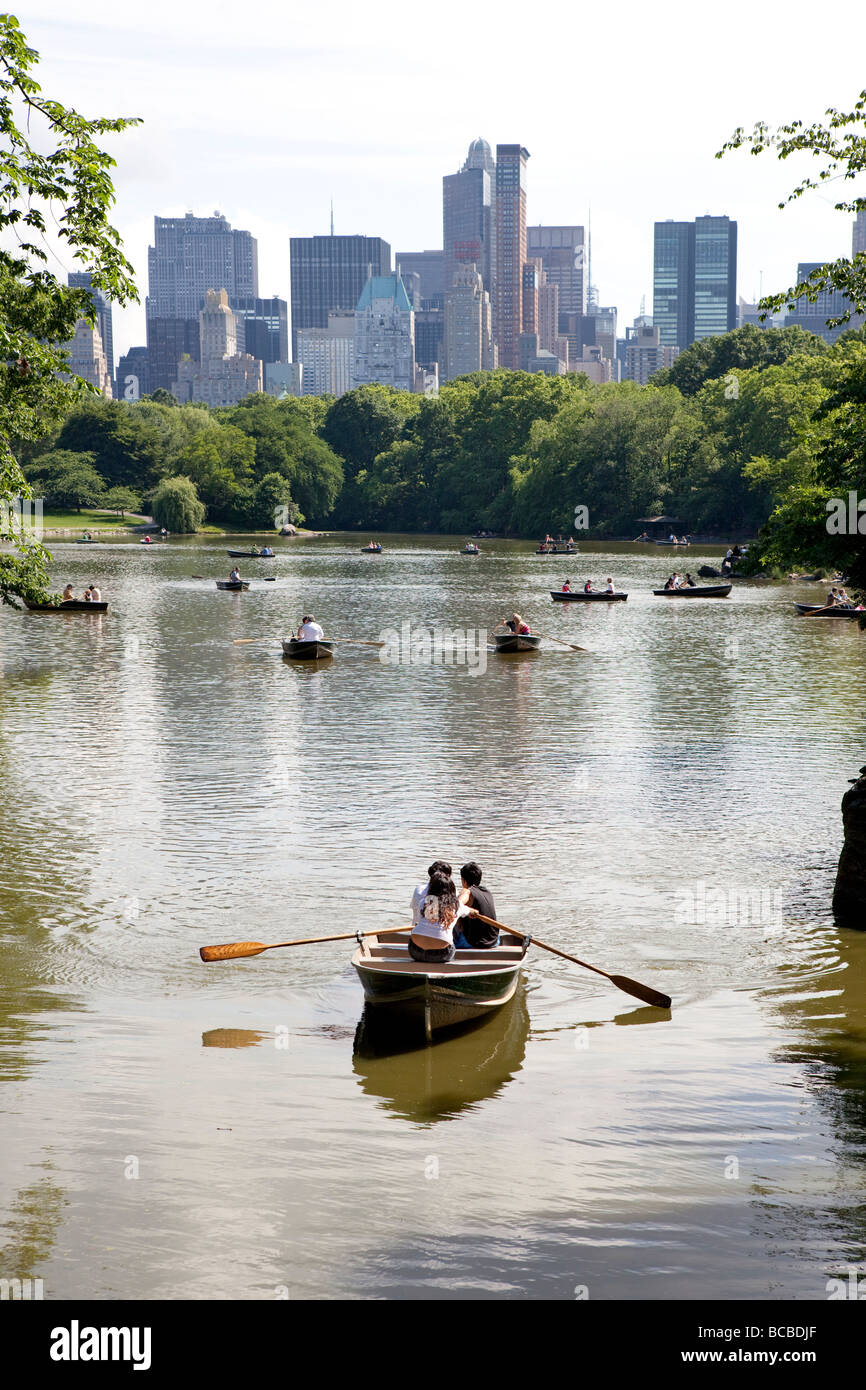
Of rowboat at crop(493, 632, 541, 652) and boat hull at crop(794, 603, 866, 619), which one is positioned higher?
boat hull at crop(794, 603, 866, 619)

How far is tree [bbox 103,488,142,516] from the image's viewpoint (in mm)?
132125

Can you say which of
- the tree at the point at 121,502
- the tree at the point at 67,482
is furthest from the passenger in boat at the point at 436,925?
the tree at the point at 121,502

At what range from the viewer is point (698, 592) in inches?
2372

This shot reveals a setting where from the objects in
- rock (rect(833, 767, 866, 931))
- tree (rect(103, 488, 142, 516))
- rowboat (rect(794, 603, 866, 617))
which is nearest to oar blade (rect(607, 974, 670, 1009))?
rock (rect(833, 767, 866, 931))

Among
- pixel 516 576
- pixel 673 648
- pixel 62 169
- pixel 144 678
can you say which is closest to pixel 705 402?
pixel 516 576

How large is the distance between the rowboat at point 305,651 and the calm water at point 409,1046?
691cm

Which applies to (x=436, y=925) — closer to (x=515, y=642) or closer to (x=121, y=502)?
(x=515, y=642)

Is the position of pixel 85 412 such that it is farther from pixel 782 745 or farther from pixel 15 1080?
pixel 15 1080

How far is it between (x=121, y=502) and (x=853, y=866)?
12362 cm

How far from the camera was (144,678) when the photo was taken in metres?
35.3

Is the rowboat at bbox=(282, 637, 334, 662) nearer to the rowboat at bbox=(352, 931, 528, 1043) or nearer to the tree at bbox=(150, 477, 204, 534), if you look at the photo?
the rowboat at bbox=(352, 931, 528, 1043)

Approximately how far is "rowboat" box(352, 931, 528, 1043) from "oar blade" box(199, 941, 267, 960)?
1354 mm

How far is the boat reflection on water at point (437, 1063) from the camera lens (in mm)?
11281

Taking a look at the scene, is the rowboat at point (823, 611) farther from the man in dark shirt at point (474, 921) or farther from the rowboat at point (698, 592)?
the man in dark shirt at point (474, 921)
